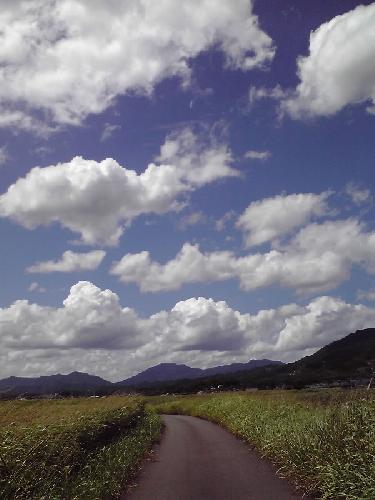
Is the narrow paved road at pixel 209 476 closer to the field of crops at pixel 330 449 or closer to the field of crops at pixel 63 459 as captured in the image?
the field of crops at pixel 330 449

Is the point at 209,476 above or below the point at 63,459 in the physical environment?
below

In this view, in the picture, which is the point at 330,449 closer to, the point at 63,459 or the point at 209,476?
the point at 209,476

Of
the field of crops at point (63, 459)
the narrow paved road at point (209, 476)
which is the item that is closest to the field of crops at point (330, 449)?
the narrow paved road at point (209, 476)

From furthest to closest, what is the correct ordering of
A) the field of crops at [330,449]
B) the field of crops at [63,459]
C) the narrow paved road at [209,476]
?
1. the narrow paved road at [209,476]
2. the field of crops at [63,459]
3. the field of crops at [330,449]

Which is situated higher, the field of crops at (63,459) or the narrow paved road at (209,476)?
the field of crops at (63,459)

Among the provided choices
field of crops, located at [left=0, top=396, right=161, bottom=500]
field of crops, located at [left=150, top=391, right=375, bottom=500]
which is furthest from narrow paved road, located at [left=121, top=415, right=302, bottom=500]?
field of crops, located at [left=0, top=396, right=161, bottom=500]

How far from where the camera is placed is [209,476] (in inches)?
500

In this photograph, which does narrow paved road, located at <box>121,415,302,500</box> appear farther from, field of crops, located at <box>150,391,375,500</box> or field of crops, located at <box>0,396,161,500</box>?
field of crops, located at <box>0,396,161,500</box>

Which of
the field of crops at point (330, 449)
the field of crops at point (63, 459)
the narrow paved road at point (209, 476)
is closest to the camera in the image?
the field of crops at point (330, 449)

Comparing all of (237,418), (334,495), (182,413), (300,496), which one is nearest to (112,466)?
(300,496)

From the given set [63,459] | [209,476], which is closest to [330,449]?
[209,476]

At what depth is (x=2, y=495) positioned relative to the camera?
8695 mm

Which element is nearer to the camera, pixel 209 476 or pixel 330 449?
pixel 330 449

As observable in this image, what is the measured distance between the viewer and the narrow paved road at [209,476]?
10.6 metres
